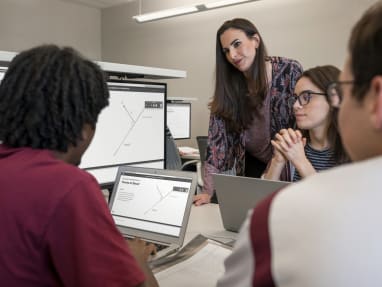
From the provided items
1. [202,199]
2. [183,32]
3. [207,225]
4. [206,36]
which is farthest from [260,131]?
[183,32]

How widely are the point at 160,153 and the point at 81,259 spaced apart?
1.06 meters

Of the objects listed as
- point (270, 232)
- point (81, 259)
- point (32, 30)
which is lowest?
point (81, 259)

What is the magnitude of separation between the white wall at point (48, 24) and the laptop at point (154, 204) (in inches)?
168

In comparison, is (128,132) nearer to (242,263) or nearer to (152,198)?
(152,198)

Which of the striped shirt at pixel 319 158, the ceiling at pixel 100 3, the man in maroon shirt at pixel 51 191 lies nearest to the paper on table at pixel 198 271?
the man in maroon shirt at pixel 51 191

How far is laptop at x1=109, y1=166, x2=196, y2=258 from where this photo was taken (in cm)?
125

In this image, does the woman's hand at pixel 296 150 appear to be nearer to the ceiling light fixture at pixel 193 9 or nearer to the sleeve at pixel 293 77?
the sleeve at pixel 293 77

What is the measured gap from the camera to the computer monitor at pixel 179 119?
15.4ft

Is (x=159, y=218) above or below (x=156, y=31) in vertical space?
below

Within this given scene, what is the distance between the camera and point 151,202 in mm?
1318

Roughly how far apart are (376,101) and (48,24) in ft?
19.7

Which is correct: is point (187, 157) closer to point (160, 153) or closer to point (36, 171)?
point (160, 153)

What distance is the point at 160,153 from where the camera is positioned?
1.73 m

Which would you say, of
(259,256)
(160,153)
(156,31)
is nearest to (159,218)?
(160,153)
